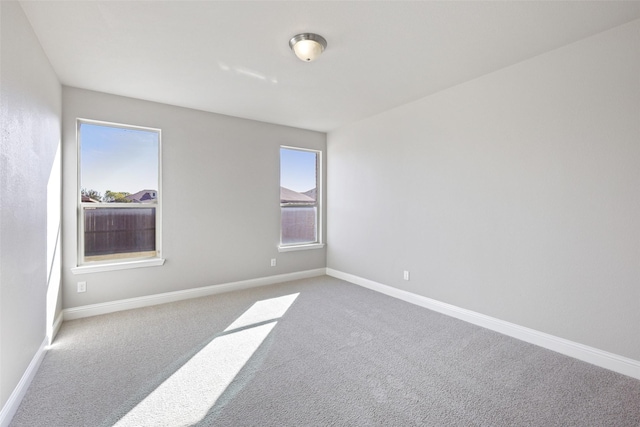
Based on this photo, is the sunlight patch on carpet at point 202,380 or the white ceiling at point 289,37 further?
the white ceiling at point 289,37

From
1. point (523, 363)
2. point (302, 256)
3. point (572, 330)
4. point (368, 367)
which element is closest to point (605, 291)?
point (572, 330)

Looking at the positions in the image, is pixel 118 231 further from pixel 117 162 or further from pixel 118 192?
pixel 117 162

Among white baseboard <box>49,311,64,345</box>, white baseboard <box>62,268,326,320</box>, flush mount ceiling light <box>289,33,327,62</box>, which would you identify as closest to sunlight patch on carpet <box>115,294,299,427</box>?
white baseboard <box>62,268,326,320</box>

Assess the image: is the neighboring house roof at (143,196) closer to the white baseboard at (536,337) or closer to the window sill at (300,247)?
the window sill at (300,247)

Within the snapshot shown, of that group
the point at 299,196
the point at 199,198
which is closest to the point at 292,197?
the point at 299,196

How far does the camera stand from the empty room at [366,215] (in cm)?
199

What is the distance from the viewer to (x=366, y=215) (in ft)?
14.9

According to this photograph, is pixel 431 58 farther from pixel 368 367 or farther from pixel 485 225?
pixel 368 367

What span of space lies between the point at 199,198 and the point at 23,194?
6.93 feet

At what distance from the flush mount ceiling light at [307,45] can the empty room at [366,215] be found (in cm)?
2

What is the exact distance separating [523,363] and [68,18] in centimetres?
427

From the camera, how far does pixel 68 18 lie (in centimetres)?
216

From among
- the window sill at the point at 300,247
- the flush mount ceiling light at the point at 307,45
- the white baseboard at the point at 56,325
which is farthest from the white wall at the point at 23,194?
the window sill at the point at 300,247

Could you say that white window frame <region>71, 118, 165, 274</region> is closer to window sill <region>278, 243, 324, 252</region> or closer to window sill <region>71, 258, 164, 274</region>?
window sill <region>71, 258, 164, 274</region>
